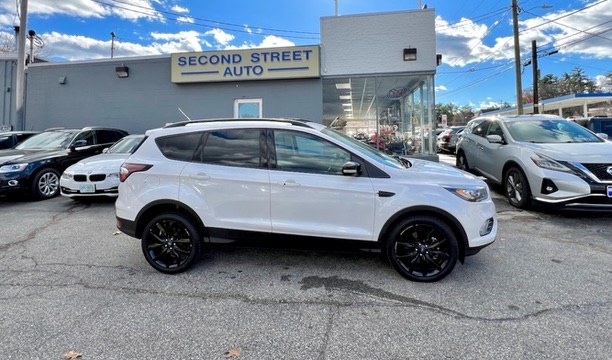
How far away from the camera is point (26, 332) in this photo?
2779 mm

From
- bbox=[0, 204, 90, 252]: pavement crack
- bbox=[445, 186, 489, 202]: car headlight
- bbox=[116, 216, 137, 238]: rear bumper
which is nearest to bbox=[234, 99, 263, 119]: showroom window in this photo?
bbox=[0, 204, 90, 252]: pavement crack

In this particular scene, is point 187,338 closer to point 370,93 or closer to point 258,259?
point 258,259

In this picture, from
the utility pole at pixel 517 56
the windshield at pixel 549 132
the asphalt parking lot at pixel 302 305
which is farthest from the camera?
the utility pole at pixel 517 56

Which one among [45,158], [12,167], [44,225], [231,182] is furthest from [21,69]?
[231,182]

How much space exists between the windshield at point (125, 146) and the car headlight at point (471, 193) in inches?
265

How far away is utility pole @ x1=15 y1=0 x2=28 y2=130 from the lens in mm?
11828

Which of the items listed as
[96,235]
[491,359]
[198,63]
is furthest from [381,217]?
[198,63]

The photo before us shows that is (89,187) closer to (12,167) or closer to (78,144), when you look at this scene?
(12,167)

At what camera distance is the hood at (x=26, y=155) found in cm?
743

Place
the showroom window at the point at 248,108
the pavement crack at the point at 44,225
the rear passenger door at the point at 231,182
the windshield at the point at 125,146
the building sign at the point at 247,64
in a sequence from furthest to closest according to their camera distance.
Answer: the showroom window at the point at 248,108, the building sign at the point at 247,64, the windshield at the point at 125,146, the pavement crack at the point at 44,225, the rear passenger door at the point at 231,182

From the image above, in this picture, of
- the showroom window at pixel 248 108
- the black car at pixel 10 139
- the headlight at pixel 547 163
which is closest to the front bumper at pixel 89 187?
the black car at pixel 10 139

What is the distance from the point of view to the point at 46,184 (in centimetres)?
784

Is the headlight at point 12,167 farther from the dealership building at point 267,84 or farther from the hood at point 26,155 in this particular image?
the dealership building at point 267,84

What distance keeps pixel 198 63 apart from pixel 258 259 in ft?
29.1
